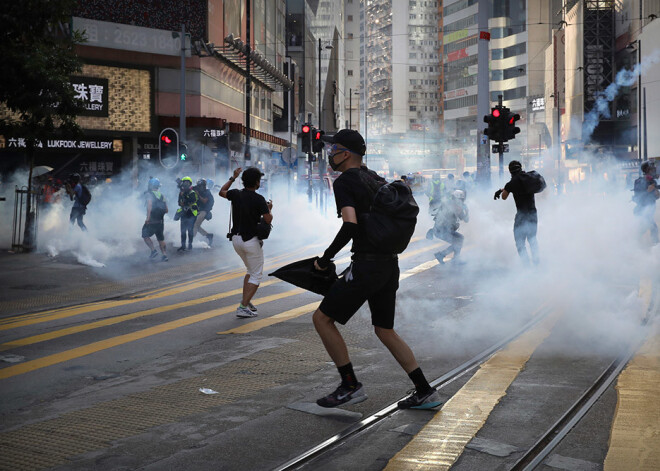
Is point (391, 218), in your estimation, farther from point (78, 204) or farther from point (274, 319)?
point (78, 204)

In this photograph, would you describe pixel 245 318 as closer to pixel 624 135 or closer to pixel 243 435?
pixel 243 435

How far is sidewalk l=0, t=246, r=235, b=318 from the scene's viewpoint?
11516mm

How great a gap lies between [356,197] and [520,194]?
811 centimetres

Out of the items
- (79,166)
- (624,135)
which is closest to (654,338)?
(79,166)

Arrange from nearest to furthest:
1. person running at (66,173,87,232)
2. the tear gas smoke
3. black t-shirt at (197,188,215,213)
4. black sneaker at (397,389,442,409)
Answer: black sneaker at (397,389,442,409)
black t-shirt at (197,188,215,213)
person running at (66,173,87,232)
the tear gas smoke

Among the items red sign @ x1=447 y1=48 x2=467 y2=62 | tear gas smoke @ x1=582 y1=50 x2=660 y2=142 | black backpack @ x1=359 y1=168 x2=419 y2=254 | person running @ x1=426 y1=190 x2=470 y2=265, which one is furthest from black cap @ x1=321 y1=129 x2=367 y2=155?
red sign @ x1=447 y1=48 x2=467 y2=62

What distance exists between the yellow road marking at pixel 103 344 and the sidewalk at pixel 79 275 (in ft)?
7.63

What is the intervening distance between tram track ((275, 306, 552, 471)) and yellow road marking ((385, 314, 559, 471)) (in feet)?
0.33

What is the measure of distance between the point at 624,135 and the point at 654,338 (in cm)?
6247

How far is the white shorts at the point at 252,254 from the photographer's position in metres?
9.59

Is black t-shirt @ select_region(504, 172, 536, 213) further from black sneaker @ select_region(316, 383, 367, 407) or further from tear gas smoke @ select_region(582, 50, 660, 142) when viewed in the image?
tear gas smoke @ select_region(582, 50, 660, 142)

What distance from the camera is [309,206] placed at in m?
32.4

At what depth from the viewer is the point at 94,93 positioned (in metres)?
35.6

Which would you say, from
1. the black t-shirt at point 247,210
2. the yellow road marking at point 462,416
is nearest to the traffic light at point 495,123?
the black t-shirt at point 247,210
